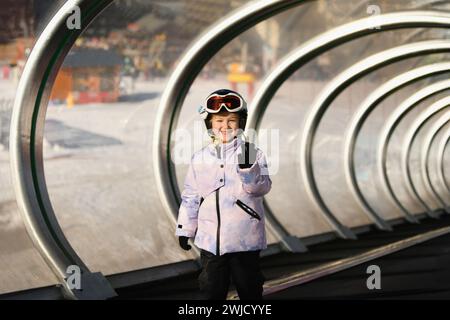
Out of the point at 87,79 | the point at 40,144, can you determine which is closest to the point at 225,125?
the point at 40,144

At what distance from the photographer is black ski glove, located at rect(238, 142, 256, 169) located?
5.45 m

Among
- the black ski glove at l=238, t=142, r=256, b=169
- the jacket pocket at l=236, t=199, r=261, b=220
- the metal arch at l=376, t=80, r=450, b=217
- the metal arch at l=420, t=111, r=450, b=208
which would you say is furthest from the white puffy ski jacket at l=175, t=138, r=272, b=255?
the metal arch at l=420, t=111, r=450, b=208

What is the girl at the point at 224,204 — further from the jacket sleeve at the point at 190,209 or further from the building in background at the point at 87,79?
the building in background at the point at 87,79

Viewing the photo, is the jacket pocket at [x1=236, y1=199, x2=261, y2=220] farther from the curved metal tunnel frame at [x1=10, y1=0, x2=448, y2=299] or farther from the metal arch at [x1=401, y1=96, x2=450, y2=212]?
the metal arch at [x1=401, y1=96, x2=450, y2=212]

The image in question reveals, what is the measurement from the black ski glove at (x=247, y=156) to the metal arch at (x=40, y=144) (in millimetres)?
2924

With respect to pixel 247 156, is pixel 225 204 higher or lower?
lower

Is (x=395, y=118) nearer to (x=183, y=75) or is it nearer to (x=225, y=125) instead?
(x=183, y=75)

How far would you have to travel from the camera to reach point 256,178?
5.48 m

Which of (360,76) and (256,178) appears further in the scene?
(360,76)

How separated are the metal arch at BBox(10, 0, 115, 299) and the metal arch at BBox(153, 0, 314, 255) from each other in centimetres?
227

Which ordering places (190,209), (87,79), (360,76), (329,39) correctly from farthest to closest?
(360,76) < (329,39) < (87,79) < (190,209)

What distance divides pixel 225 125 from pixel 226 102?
0.14m

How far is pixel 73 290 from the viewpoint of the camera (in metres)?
8.37
